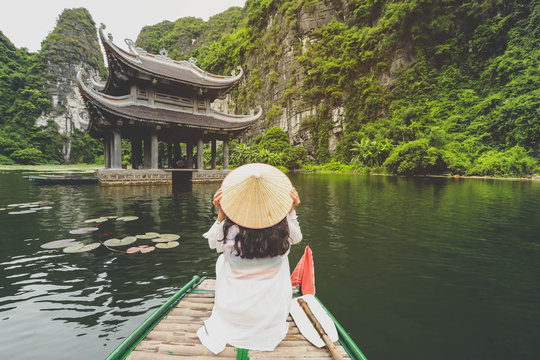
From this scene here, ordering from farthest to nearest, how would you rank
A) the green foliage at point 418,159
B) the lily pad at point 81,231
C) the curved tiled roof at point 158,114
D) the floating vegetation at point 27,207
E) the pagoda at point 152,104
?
1. the green foliage at point 418,159
2. the pagoda at point 152,104
3. the curved tiled roof at point 158,114
4. the floating vegetation at point 27,207
5. the lily pad at point 81,231

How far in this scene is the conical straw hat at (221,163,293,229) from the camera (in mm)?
1448

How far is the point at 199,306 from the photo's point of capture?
7.38 feet

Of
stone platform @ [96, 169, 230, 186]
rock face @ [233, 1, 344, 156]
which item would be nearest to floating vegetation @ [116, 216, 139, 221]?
stone platform @ [96, 169, 230, 186]

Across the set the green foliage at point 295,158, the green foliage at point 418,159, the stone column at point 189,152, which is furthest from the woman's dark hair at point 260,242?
the green foliage at point 295,158

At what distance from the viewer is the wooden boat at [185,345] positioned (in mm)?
1520

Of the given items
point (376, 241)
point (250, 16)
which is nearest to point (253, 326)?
point (376, 241)

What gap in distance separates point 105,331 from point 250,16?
5524cm

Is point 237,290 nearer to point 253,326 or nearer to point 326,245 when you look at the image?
point 253,326

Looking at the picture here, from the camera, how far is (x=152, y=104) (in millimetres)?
14516

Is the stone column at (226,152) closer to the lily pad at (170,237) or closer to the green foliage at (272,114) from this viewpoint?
the lily pad at (170,237)

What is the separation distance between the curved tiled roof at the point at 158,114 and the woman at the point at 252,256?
13090 millimetres

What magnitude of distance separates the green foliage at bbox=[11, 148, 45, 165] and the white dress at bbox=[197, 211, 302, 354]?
5742 centimetres

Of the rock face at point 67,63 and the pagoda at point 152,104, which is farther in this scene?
the rock face at point 67,63

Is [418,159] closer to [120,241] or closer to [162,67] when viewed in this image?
[162,67]
